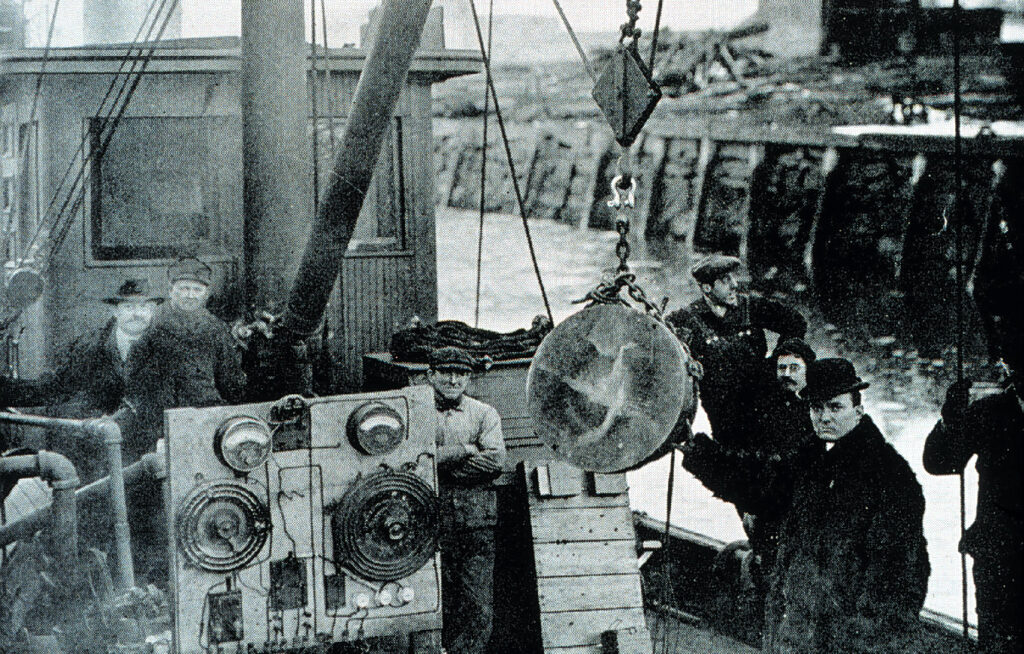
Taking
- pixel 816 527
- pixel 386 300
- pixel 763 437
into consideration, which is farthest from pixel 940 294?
pixel 816 527

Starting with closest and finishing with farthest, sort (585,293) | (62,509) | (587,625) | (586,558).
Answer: (62,509) → (587,625) → (586,558) → (585,293)

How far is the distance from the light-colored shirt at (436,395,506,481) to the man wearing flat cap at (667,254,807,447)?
1.33 metres

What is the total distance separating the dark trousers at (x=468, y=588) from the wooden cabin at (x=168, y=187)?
395 centimetres

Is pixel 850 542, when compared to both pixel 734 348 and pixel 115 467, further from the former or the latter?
pixel 115 467

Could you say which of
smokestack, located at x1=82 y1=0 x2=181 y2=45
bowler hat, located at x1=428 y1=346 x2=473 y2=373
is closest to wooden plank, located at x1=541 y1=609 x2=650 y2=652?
bowler hat, located at x1=428 y1=346 x2=473 y2=373

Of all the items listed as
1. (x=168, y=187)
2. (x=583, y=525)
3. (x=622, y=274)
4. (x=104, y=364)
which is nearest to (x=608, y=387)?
(x=622, y=274)

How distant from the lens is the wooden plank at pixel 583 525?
20.7ft

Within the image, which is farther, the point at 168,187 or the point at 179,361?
the point at 168,187

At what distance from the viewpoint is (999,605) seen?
477 cm

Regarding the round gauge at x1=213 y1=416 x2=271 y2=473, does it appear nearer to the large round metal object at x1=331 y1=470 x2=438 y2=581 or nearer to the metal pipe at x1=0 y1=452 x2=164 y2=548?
the large round metal object at x1=331 y1=470 x2=438 y2=581

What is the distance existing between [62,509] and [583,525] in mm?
2919

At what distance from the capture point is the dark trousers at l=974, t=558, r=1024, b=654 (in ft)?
15.4

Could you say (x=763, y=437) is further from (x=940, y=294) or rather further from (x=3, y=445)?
(x=940, y=294)

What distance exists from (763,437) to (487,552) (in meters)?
1.79
